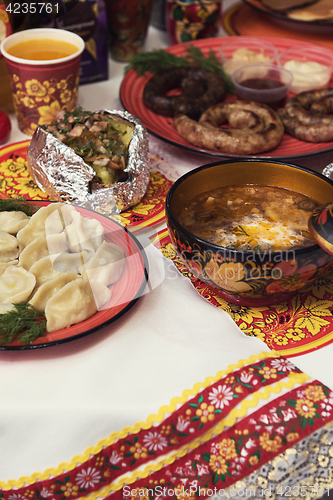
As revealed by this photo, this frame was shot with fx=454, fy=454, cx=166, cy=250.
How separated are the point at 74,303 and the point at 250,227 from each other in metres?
0.40

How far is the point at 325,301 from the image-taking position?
3.28 feet

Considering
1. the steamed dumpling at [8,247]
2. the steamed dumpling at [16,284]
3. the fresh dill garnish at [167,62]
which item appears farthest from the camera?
the fresh dill garnish at [167,62]

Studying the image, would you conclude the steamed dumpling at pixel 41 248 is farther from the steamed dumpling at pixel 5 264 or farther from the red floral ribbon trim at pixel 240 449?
the red floral ribbon trim at pixel 240 449

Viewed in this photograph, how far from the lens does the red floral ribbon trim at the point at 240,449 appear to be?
2.51 ft

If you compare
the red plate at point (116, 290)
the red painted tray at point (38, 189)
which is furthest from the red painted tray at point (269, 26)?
the red plate at point (116, 290)

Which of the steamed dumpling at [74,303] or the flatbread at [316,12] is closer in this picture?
the steamed dumpling at [74,303]

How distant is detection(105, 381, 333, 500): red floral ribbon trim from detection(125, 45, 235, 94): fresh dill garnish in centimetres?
135

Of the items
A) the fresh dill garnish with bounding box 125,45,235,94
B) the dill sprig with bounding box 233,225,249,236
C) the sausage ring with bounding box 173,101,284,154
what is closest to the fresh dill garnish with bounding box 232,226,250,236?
the dill sprig with bounding box 233,225,249,236

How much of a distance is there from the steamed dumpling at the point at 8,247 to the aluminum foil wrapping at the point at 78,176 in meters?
0.23

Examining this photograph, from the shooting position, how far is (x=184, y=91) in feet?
5.56

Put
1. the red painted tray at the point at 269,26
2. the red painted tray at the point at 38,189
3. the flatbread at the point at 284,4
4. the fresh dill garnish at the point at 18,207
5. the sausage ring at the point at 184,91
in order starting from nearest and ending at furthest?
the fresh dill garnish at the point at 18,207 < the red painted tray at the point at 38,189 < the sausage ring at the point at 184,91 < the red painted tray at the point at 269,26 < the flatbread at the point at 284,4

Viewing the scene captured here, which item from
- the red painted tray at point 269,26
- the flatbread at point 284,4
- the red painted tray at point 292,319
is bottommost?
the red painted tray at point 292,319

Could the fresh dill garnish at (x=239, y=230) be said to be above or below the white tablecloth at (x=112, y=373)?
above

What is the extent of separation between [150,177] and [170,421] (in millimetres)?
814
